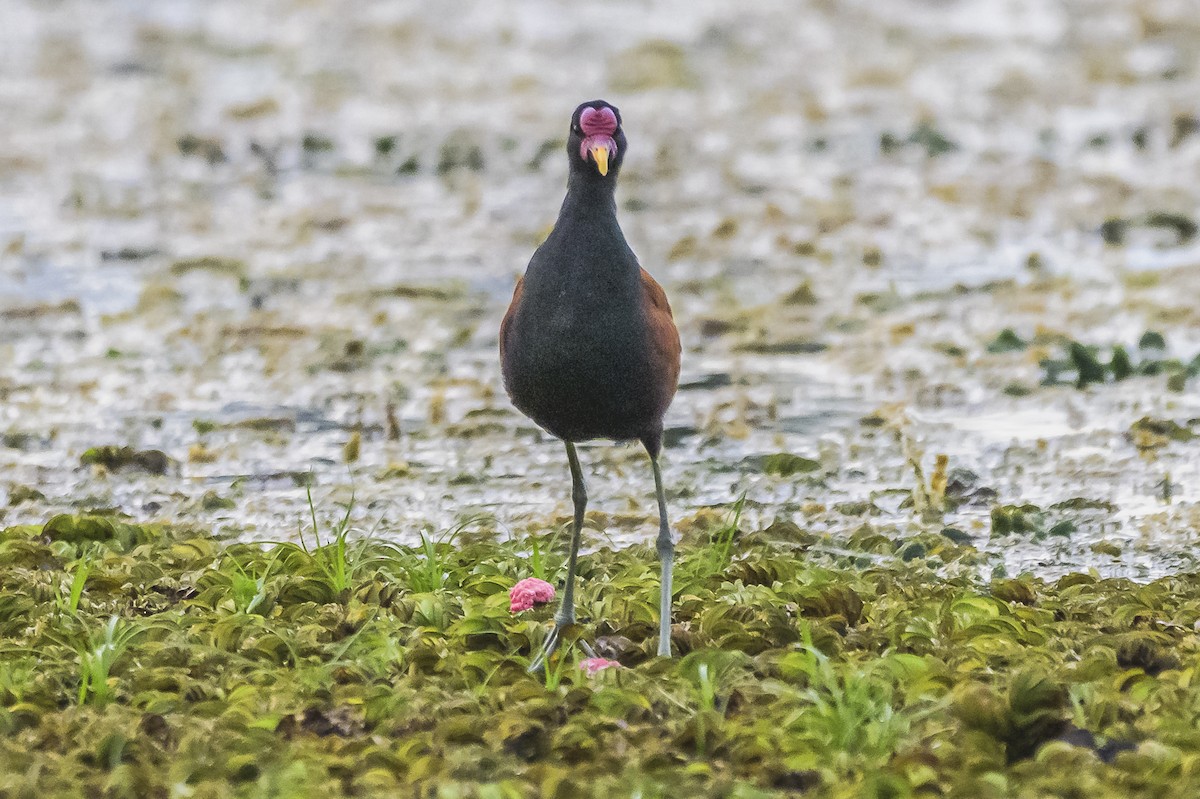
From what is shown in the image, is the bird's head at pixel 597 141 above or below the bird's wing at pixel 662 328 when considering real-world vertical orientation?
above

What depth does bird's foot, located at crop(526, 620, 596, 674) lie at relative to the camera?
17.7 ft

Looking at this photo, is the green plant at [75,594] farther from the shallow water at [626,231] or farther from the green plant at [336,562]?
the shallow water at [626,231]

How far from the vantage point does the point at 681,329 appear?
33.3 ft

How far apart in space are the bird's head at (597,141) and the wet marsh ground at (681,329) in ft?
4.74

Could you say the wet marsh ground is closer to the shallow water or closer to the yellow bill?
the shallow water

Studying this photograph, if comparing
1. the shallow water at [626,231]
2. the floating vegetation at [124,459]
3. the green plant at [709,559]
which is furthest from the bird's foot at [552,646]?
the floating vegetation at [124,459]

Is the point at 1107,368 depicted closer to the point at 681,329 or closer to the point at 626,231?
the point at 681,329

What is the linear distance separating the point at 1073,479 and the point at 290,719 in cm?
390

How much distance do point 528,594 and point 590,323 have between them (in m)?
1.06

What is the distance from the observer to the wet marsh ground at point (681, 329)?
5.38 metres

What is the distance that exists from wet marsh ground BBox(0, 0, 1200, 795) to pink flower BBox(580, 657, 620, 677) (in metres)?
0.07

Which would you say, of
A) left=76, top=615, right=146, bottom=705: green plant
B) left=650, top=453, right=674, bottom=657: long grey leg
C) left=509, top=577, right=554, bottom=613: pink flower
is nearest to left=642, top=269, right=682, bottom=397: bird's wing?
left=650, top=453, right=674, bottom=657: long grey leg

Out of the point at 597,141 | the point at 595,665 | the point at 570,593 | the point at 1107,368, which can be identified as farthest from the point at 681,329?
the point at 595,665

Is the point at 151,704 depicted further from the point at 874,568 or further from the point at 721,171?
the point at 721,171
